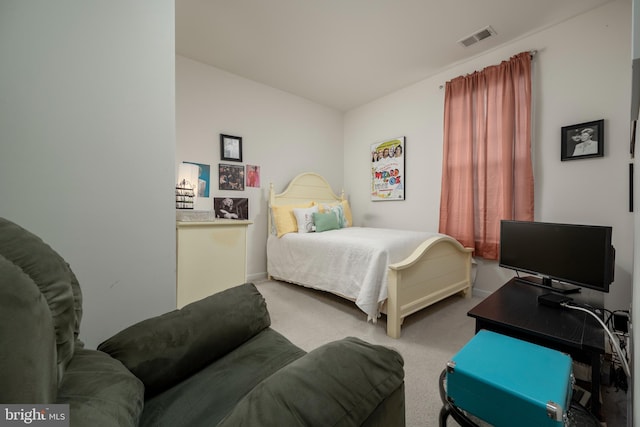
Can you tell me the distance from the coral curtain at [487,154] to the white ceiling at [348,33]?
1.20 ft

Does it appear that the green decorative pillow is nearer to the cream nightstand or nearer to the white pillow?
the white pillow

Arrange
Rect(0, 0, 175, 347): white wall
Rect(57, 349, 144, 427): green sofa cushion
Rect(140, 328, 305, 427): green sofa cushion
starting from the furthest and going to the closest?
Rect(0, 0, 175, 347): white wall < Rect(140, 328, 305, 427): green sofa cushion < Rect(57, 349, 144, 427): green sofa cushion

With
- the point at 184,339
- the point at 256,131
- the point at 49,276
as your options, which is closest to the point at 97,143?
the point at 49,276

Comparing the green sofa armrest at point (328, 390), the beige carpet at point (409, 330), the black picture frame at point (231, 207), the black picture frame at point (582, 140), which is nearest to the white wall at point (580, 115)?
the black picture frame at point (582, 140)

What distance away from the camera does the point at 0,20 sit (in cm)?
92

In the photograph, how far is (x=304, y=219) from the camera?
3.15 m

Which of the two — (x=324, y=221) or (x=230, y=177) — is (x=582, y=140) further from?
(x=230, y=177)

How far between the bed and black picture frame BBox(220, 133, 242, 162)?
0.60m

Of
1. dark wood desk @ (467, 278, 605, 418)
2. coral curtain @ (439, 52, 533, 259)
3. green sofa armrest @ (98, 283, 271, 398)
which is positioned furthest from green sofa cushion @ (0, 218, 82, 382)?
coral curtain @ (439, 52, 533, 259)

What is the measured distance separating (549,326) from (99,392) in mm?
1726

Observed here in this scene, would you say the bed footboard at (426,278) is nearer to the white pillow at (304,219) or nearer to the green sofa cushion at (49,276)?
the white pillow at (304,219)

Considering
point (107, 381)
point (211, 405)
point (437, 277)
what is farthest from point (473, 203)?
point (107, 381)

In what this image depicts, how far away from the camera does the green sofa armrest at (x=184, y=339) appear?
78 cm

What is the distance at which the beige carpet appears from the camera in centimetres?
136
